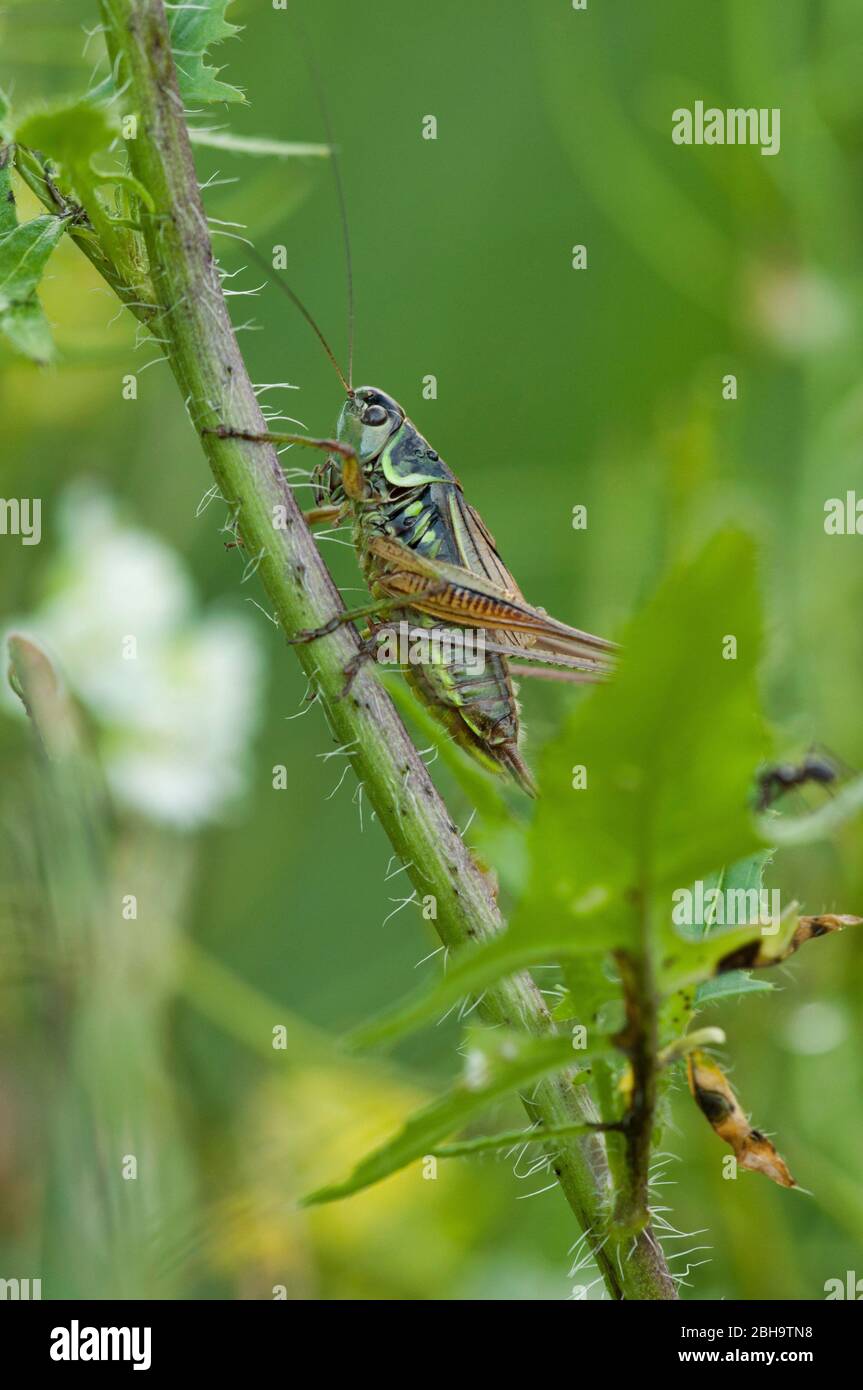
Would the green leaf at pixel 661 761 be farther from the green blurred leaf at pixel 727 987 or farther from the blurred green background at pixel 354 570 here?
the green blurred leaf at pixel 727 987

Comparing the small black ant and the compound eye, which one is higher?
the compound eye

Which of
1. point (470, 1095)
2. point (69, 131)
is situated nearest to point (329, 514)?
point (69, 131)

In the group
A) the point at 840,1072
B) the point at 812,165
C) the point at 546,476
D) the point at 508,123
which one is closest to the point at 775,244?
the point at 812,165

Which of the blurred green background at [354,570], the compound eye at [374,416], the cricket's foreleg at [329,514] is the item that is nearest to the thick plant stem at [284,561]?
the blurred green background at [354,570]

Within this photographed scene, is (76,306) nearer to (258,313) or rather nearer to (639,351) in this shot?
(258,313)

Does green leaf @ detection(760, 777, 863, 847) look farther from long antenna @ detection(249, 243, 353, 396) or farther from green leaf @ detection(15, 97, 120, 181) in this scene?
long antenna @ detection(249, 243, 353, 396)

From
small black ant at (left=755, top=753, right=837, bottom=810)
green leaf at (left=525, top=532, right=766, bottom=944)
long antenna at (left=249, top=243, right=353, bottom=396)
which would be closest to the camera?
green leaf at (left=525, top=532, right=766, bottom=944)

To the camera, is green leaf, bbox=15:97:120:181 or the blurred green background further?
the blurred green background

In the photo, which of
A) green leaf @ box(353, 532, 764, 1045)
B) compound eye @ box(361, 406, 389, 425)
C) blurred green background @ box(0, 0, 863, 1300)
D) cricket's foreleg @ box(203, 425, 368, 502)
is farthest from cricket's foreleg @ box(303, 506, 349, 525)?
green leaf @ box(353, 532, 764, 1045)
